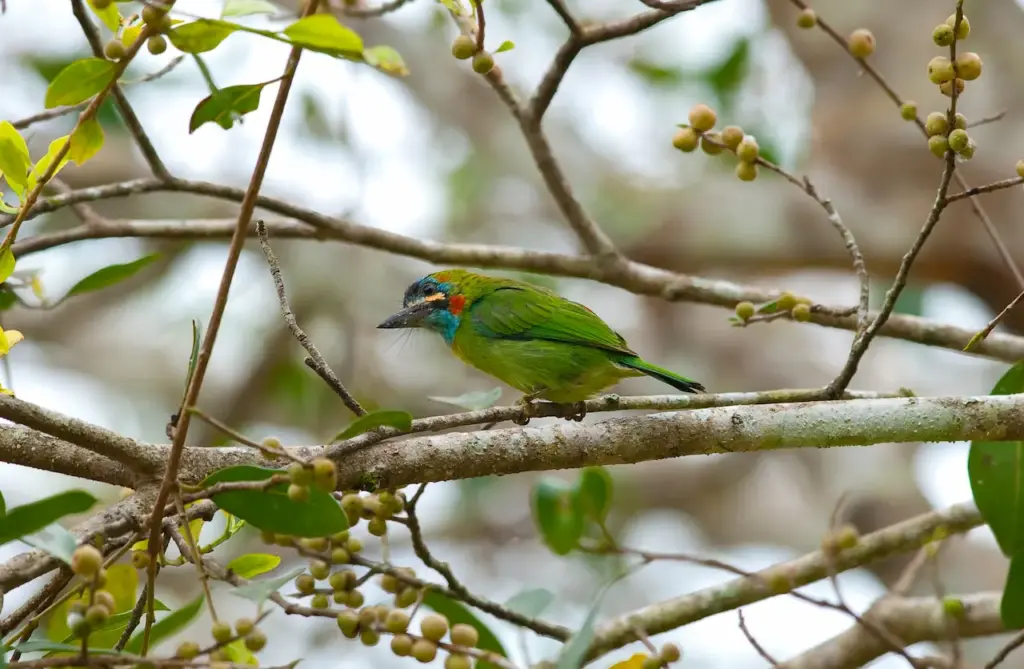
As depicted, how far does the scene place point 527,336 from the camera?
4027 mm

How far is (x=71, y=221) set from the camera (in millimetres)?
8750

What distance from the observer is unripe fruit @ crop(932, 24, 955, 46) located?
7.40ft

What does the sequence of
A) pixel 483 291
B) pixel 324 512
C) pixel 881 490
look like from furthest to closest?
pixel 881 490 < pixel 483 291 < pixel 324 512

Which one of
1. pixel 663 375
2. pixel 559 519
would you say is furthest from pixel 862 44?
pixel 559 519

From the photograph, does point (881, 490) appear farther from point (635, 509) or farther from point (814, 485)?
point (635, 509)

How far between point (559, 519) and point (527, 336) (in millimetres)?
714

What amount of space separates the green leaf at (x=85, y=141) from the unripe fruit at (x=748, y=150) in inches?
63.0

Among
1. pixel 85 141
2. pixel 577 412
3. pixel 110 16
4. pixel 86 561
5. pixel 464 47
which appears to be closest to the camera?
pixel 86 561

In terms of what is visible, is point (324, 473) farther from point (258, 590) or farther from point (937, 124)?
point (937, 124)

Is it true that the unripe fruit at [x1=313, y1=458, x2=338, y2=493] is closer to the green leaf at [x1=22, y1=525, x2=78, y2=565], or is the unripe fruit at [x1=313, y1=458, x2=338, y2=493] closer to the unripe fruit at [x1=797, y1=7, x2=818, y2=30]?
Result: the green leaf at [x1=22, y1=525, x2=78, y2=565]

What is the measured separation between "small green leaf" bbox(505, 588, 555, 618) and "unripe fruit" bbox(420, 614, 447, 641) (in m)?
0.58

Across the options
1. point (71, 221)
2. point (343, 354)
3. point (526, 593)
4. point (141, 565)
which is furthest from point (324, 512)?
point (71, 221)

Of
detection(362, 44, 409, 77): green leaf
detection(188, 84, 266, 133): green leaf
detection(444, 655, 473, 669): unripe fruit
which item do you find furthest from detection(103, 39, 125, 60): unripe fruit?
detection(444, 655, 473, 669): unripe fruit

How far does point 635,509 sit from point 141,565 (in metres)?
7.90
